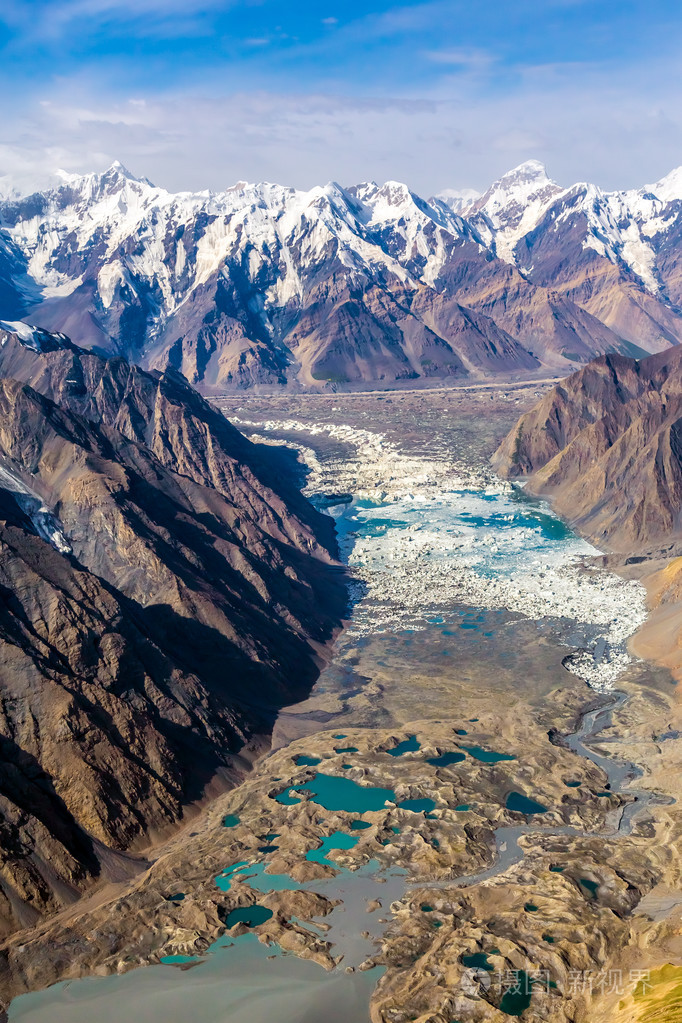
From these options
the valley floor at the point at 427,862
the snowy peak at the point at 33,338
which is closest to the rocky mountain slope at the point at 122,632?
the valley floor at the point at 427,862

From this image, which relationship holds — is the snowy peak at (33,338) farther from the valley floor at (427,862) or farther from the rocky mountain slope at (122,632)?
the valley floor at (427,862)

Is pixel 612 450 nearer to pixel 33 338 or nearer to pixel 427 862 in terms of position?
pixel 427 862

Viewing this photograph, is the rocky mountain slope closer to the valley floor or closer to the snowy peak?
the valley floor

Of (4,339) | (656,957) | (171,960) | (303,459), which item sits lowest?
(656,957)

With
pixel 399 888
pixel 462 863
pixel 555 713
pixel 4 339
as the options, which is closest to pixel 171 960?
pixel 399 888

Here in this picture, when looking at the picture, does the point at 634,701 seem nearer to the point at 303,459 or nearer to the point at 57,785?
the point at 57,785
